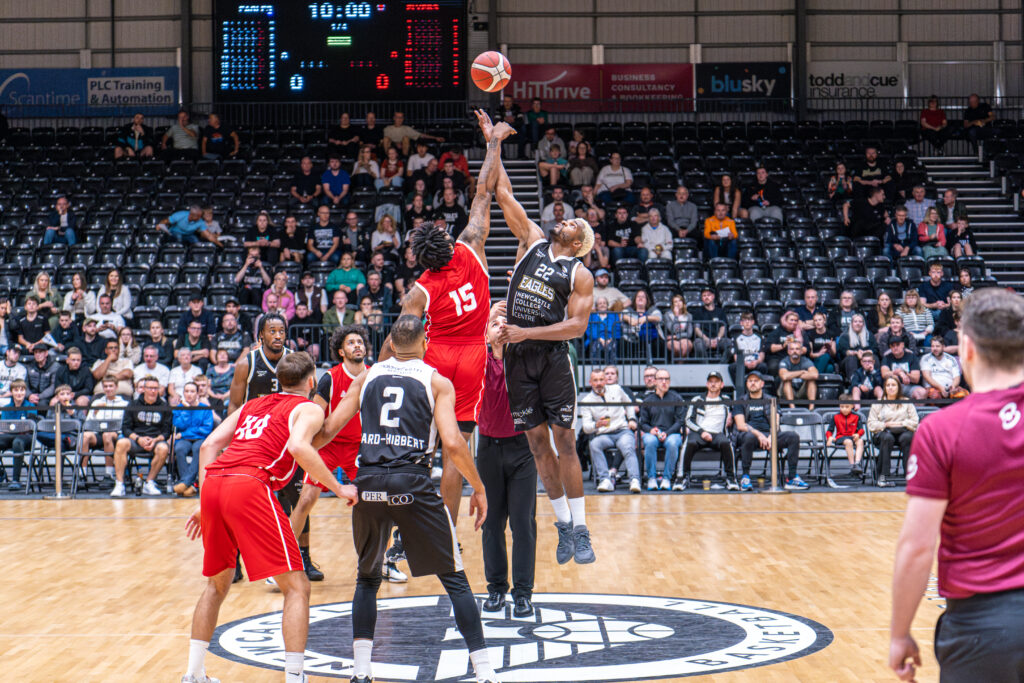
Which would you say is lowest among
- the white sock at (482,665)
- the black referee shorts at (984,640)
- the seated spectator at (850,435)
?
the white sock at (482,665)

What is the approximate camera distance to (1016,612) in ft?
9.45

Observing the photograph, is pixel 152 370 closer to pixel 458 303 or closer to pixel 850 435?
pixel 458 303

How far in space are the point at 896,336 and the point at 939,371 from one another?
0.68 meters

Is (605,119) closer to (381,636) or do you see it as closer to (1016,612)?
(381,636)

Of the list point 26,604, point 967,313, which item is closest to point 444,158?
point 26,604

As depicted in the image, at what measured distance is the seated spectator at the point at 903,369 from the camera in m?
13.4

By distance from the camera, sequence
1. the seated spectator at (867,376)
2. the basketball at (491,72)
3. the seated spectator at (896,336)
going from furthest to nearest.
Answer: the seated spectator at (896,336) → the seated spectator at (867,376) → the basketball at (491,72)

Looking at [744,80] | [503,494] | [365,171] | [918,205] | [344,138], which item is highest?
[744,80]

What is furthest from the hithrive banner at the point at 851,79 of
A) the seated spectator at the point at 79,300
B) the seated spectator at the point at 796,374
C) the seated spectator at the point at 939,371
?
the seated spectator at the point at 79,300

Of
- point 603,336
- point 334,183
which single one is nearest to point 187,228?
point 334,183

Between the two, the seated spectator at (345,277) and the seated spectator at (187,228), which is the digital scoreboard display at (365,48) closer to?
the seated spectator at (187,228)

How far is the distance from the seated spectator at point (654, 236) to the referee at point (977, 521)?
1391 centimetres

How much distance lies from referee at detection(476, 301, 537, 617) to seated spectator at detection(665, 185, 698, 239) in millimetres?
11181

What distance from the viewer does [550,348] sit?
697cm
